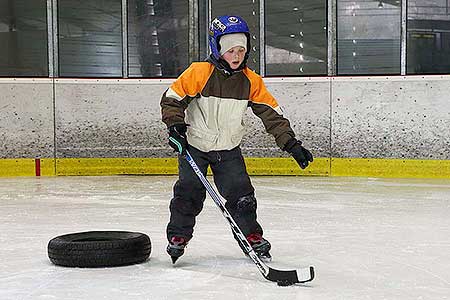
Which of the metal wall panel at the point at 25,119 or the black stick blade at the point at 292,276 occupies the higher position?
the metal wall panel at the point at 25,119

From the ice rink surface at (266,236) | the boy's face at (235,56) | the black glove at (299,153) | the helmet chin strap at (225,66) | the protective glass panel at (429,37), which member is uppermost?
the protective glass panel at (429,37)

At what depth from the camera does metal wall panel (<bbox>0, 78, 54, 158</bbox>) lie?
780 cm

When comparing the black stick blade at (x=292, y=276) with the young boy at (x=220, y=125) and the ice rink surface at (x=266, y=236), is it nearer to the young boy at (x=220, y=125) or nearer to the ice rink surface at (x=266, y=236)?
the ice rink surface at (x=266, y=236)

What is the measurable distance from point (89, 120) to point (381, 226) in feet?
14.0

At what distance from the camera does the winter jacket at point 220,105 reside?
3.14 meters

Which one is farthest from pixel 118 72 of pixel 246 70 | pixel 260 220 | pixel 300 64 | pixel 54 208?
pixel 246 70

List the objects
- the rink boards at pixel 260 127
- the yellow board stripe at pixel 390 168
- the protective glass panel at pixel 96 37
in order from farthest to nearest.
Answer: the protective glass panel at pixel 96 37 < the rink boards at pixel 260 127 < the yellow board stripe at pixel 390 168

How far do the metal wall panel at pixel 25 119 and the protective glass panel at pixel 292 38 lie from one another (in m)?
2.37

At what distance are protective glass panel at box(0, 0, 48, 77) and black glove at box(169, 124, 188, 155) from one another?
5554 millimetres

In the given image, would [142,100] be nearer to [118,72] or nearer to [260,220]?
[118,72]

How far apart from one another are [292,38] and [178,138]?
550 centimetres

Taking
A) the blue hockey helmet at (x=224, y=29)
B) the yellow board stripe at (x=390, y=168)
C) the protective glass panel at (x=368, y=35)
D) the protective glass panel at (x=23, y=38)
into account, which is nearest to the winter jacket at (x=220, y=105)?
the blue hockey helmet at (x=224, y=29)

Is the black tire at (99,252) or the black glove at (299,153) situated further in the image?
the black tire at (99,252)

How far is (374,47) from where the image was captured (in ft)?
26.4
